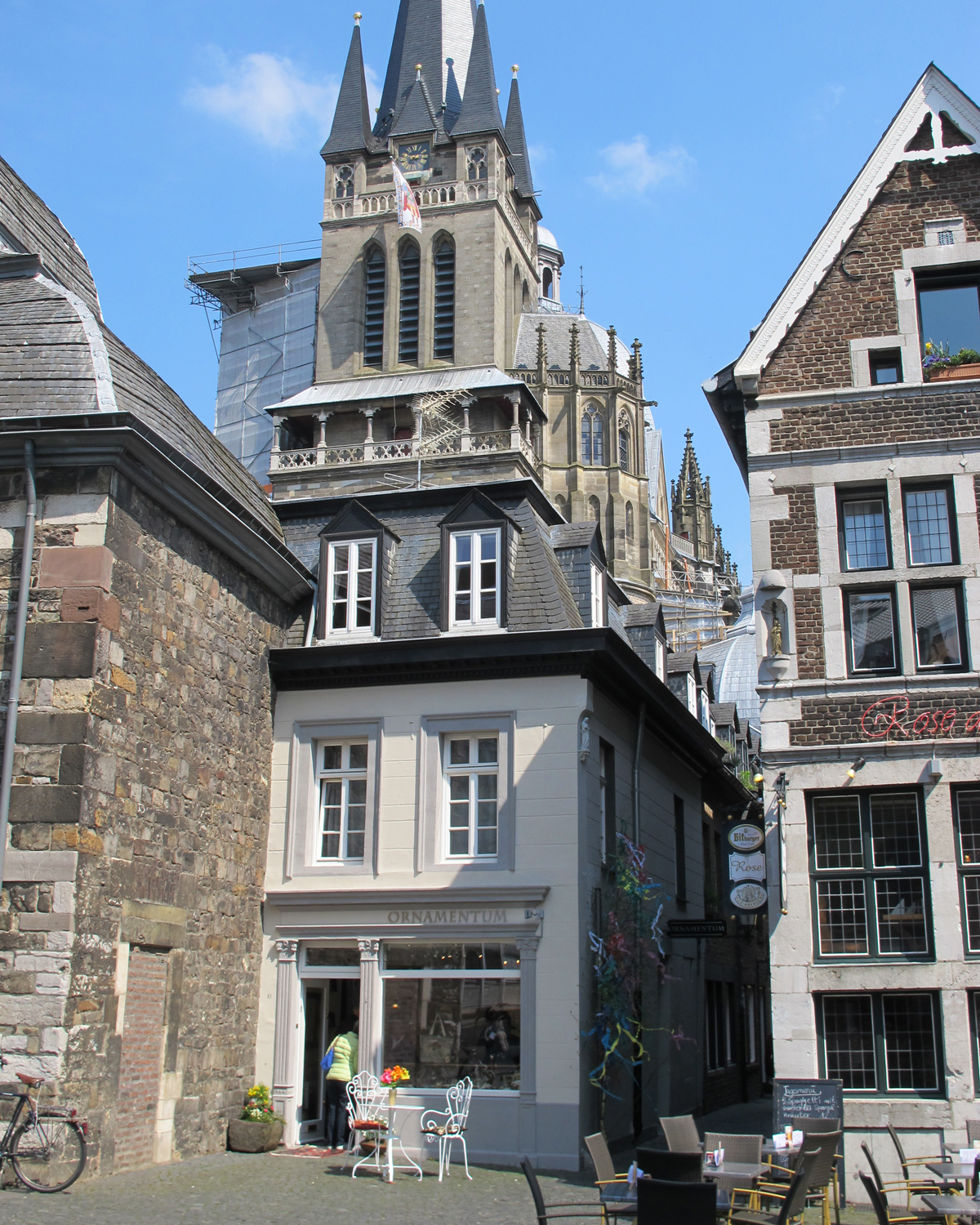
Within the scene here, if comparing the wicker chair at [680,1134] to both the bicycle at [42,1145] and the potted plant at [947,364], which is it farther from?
the potted plant at [947,364]

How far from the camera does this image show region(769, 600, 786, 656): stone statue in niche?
591 inches

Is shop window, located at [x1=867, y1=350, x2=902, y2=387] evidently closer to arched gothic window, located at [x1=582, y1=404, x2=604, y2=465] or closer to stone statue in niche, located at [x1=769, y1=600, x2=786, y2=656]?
stone statue in niche, located at [x1=769, y1=600, x2=786, y2=656]

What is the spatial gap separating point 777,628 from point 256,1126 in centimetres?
858

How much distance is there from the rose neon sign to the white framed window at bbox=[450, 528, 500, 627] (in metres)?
5.55

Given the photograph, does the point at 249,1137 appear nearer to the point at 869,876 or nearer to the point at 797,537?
the point at 869,876

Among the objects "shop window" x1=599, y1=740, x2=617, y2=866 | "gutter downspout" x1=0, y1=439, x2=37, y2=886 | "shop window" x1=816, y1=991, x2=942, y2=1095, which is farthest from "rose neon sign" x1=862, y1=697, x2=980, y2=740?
"gutter downspout" x1=0, y1=439, x2=37, y2=886

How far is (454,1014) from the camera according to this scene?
17.0 m

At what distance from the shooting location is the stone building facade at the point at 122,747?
13.2 metres

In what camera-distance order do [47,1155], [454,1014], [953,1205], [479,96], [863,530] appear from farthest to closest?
[479,96], [454,1014], [863,530], [47,1155], [953,1205]

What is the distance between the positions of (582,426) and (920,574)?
59209mm

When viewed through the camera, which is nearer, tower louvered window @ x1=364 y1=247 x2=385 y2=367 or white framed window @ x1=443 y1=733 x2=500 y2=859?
white framed window @ x1=443 y1=733 x2=500 y2=859

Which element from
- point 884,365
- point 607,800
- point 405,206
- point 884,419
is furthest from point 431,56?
point 884,419

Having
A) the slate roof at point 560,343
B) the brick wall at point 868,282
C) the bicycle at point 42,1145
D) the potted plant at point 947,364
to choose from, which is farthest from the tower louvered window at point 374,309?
the bicycle at point 42,1145

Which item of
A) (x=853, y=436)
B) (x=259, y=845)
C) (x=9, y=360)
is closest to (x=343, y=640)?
(x=259, y=845)
